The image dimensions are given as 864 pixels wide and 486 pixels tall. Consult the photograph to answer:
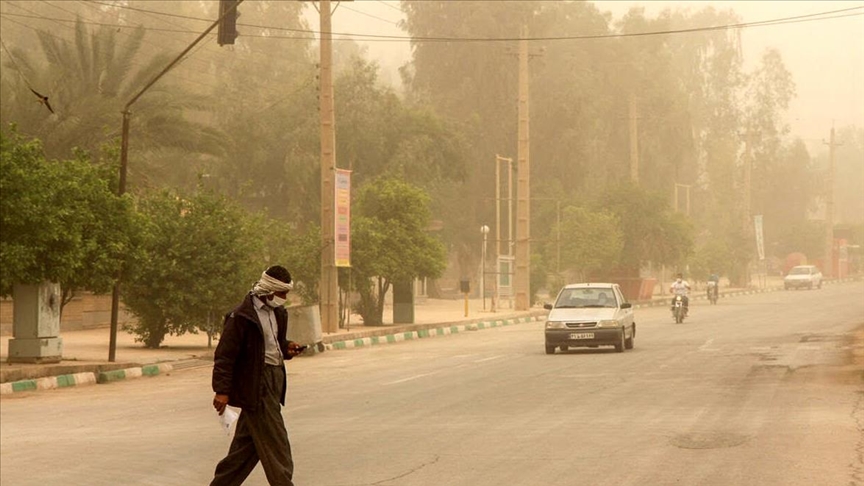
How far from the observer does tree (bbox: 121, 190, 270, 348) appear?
33.3 meters

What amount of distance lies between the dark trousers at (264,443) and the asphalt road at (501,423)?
2.33 metres

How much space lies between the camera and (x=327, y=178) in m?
39.4

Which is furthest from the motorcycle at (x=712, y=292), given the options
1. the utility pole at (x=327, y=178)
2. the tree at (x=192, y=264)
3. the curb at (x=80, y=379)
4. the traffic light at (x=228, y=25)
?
the traffic light at (x=228, y=25)

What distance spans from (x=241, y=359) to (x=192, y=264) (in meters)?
23.8

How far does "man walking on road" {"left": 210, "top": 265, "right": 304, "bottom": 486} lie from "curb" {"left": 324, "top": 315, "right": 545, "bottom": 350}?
26.4 m

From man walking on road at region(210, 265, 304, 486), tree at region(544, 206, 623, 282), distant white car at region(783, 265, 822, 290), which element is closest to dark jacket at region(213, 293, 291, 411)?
man walking on road at region(210, 265, 304, 486)

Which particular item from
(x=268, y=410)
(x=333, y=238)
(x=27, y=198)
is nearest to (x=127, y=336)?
(x=333, y=238)

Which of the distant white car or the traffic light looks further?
the distant white car

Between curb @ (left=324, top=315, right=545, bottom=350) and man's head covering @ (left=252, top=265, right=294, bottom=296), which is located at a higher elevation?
man's head covering @ (left=252, top=265, right=294, bottom=296)

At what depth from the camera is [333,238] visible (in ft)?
128

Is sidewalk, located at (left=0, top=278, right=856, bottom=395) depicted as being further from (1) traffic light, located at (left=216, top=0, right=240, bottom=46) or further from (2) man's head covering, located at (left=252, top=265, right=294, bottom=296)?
(2) man's head covering, located at (left=252, top=265, right=294, bottom=296)

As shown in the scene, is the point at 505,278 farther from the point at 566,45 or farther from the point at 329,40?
the point at 566,45

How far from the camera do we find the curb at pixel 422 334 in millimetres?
38219

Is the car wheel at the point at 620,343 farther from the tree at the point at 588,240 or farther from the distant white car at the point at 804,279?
the distant white car at the point at 804,279
